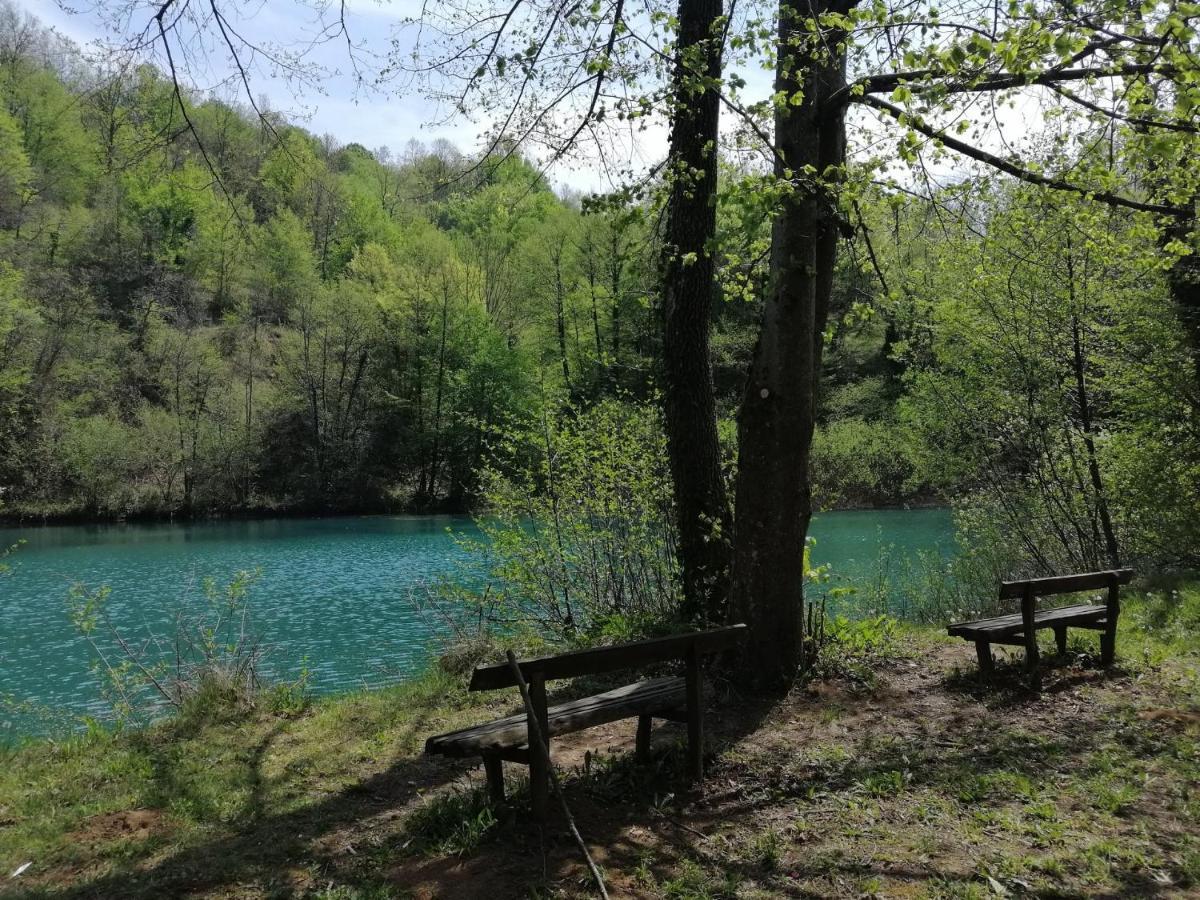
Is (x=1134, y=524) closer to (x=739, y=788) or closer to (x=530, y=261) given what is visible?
(x=739, y=788)

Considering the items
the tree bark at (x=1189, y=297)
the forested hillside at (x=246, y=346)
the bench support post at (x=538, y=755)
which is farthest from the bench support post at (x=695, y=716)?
the forested hillside at (x=246, y=346)

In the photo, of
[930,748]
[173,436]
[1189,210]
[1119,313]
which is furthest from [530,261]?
[930,748]

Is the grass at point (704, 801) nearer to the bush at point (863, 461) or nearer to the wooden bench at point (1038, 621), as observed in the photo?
the wooden bench at point (1038, 621)

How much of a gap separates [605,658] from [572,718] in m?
0.34

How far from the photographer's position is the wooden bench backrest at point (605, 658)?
12.5ft

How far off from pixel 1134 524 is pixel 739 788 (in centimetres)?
879

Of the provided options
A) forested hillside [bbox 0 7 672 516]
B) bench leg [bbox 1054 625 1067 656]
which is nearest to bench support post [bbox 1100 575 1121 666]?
bench leg [bbox 1054 625 1067 656]

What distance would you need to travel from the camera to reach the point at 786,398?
566 centimetres

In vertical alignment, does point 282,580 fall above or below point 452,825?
below

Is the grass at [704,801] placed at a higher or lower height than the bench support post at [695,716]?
lower

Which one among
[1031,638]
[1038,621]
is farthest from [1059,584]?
[1031,638]

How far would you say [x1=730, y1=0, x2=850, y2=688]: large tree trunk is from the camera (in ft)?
18.4

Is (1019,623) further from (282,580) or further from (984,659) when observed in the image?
(282,580)

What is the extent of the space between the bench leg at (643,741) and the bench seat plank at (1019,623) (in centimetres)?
266
